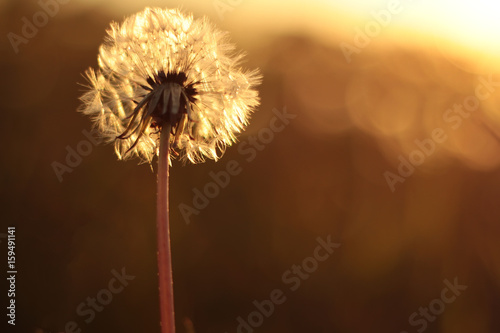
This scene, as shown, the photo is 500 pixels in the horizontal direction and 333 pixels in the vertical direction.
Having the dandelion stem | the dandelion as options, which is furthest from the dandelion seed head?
the dandelion stem

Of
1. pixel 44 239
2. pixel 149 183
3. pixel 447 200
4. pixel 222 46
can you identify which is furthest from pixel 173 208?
pixel 222 46

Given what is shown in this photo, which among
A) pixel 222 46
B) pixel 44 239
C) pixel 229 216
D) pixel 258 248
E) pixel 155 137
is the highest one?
pixel 44 239

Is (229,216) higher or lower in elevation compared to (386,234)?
higher

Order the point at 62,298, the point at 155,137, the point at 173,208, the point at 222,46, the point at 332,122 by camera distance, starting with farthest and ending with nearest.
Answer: the point at 332,122 → the point at 173,208 → the point at 62,298 → the point at 222,46 → the point at 155,137

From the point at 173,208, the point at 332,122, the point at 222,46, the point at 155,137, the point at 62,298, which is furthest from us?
the point at 332,122

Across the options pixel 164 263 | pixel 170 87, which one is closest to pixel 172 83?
pixel 170 87

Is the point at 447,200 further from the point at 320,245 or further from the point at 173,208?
the point at 173,208

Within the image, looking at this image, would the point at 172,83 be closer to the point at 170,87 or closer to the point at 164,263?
the point at 170,87

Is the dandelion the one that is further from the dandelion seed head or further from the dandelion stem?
the dandelion stem

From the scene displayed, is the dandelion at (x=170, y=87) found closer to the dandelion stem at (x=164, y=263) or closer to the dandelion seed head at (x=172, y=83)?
the dandelion seed head at (x=172, y=83)
